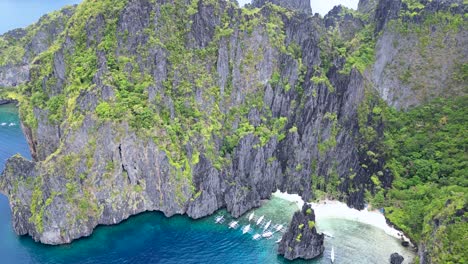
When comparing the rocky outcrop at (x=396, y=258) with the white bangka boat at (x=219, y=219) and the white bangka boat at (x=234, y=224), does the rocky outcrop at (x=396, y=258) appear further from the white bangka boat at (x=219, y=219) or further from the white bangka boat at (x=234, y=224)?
the white bangka boat at (x=219, y=219)

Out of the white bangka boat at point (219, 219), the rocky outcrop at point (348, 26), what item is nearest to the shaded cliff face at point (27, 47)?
the rocky outcrop at point (348, 26)

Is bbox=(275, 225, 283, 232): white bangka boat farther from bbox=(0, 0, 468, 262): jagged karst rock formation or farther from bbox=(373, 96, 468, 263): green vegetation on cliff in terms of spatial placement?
bbox=(373, 96, 468, 263): green vegetation on cliff

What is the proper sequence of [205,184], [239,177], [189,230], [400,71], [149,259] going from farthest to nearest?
[400,71]
[239,177]
[205,184]
[189,230]
[149,259]

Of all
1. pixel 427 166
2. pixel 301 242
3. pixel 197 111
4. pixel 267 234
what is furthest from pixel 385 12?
pixel 301 242

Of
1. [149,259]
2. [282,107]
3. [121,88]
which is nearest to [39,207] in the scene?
[149,259]

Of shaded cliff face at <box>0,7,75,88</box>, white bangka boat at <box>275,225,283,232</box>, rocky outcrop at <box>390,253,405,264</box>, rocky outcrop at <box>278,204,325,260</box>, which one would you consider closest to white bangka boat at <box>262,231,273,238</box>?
white bangka boat at <box>275,225,283,232</box>

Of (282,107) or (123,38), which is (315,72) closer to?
(282,107)
